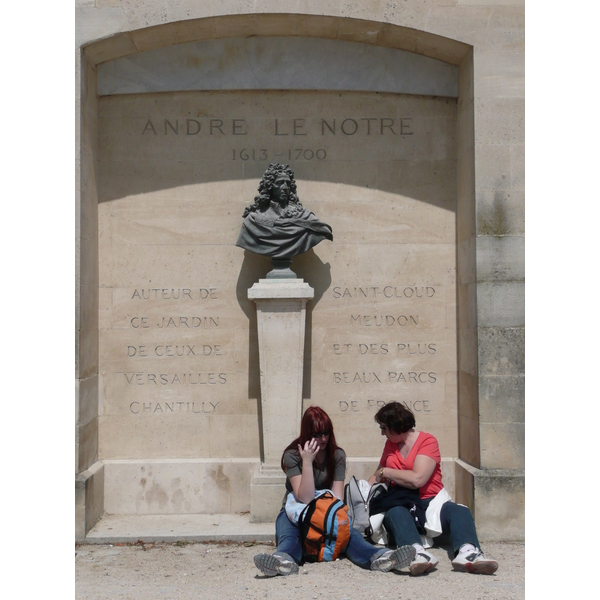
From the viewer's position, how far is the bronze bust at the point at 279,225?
683 cm

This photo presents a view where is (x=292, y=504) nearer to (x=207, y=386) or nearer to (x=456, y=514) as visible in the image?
(x=456, y=514)

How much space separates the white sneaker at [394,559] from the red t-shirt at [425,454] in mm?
667

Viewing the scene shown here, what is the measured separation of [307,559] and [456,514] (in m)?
1.23

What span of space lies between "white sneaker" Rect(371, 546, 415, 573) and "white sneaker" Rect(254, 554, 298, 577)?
2.11ft

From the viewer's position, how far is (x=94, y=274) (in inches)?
277

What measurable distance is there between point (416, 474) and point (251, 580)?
1527 mm

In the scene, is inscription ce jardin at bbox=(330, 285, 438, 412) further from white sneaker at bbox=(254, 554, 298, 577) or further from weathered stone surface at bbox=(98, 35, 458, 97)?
white sneaker at bbox=(254, 554, 298, 577)

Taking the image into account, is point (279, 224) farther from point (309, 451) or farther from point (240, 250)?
point (309, 451)

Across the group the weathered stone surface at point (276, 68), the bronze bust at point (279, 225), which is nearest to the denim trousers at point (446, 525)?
the bronze bust at point (279, 225)

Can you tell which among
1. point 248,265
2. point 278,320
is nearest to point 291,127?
point 248,265

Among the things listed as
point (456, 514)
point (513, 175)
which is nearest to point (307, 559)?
point (456, 514)

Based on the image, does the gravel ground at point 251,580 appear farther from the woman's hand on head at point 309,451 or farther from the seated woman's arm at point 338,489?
the woman's hand on head at point 309,451

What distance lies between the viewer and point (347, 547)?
555 cm

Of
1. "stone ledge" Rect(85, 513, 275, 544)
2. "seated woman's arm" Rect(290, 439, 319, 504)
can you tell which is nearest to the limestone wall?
"stone ledge" Rect(85, 513, 275, 544)
